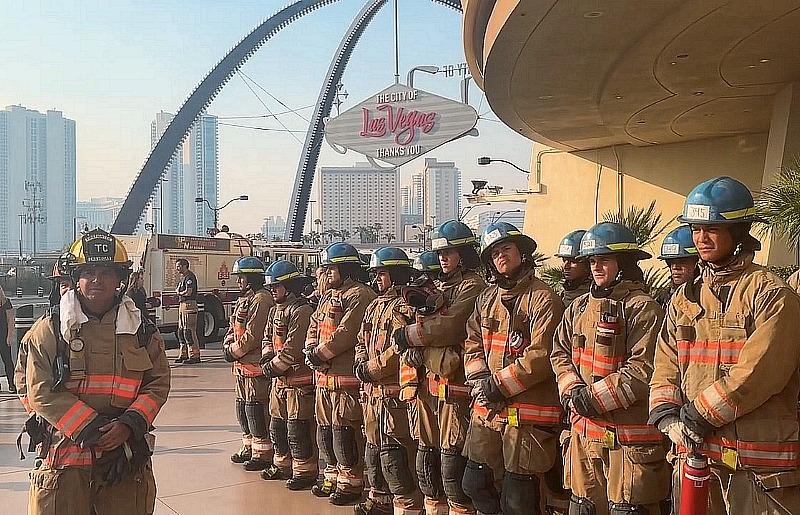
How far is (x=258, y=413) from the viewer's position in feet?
25.2

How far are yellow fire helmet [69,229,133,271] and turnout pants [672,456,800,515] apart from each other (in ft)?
10.2

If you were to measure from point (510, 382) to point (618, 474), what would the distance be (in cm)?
85

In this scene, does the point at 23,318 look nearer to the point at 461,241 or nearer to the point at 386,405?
the point at 386,405

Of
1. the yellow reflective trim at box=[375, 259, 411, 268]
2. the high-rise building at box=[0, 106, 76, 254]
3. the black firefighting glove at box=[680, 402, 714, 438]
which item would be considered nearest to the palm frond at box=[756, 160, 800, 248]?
the black firefighting glove at box=[680, 402, 714, 438]

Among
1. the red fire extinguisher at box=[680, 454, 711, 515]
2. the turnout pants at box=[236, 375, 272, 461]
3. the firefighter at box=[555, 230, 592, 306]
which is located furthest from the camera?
the turnout pants at box=[236, 375, 272, 461]

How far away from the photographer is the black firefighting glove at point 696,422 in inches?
134

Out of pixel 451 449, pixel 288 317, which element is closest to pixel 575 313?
pixel 451 449

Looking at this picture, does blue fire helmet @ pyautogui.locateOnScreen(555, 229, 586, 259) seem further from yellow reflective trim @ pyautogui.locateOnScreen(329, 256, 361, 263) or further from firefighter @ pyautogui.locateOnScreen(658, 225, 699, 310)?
yellow reflective trim @ pyautogui.locateOnScreen(329, 256, 361, 263)

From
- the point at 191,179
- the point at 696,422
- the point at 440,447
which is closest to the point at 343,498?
the point at 440,447

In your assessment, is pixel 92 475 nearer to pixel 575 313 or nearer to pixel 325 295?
pixel 575 313

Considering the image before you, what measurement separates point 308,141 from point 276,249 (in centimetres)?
2088

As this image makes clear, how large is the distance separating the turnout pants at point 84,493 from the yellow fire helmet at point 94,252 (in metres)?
1.04

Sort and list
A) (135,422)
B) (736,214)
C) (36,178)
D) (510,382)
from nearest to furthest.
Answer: (736,214), (135,422), (510,382), (36,178)

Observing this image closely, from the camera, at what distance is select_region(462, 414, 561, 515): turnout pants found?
4.69 metres
